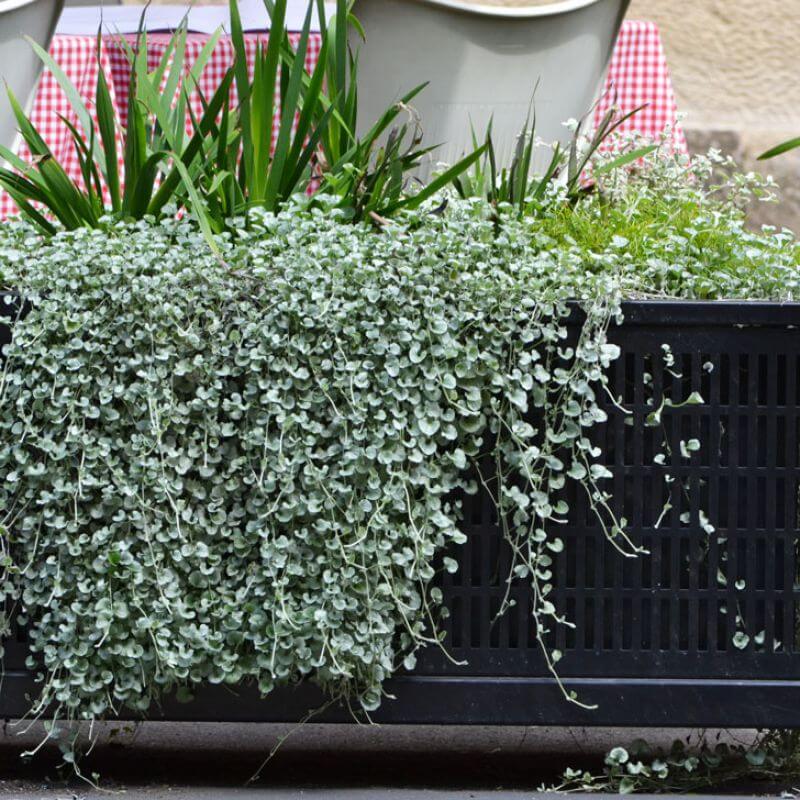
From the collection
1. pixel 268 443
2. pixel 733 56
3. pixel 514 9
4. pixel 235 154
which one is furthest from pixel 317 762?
pixel 733 56

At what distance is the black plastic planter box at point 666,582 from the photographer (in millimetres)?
2018

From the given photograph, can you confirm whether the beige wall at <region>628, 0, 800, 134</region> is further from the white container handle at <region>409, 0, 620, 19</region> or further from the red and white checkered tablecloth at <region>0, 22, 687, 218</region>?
the white container handle at <region>409, 0, 620, 19</region>

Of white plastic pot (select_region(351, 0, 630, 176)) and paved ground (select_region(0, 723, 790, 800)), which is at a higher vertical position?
white plastic pot (select_region(351, 0, 630, 176))

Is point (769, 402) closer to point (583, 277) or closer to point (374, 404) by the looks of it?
point (583, 277)

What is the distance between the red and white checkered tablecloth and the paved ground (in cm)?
152

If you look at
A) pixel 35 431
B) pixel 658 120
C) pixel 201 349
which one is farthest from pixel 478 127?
pixel 35 431

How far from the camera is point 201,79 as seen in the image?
332 centimetres

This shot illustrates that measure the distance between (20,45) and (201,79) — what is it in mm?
493

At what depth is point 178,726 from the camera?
2652mm

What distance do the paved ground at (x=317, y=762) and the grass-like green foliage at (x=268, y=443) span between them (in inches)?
9.2

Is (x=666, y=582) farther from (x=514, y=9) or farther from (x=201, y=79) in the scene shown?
(x=201, y=79)

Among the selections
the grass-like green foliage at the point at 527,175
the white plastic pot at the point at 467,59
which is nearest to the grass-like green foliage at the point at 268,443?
the grass-like green foliage at the point at 527,175

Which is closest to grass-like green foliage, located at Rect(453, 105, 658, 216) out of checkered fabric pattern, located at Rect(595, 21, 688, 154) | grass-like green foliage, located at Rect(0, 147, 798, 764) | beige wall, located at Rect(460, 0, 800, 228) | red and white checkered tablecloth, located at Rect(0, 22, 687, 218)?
grass-like green foliage, located at Rect(0, 147, 798, 764)

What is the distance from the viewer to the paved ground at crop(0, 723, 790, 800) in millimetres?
2115
